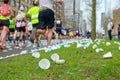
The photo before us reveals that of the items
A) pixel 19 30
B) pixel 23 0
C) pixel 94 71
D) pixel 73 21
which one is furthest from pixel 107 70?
pixel 73 21

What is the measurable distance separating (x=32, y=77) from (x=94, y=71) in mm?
928

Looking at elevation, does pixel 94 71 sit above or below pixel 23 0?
above

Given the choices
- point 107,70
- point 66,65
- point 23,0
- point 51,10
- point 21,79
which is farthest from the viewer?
point 23,0

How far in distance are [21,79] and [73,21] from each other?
116120 mm

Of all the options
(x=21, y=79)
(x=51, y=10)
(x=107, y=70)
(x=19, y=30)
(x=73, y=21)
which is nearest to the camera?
(x=21, y=79)

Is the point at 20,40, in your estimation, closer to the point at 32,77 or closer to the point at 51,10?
the point at 51,10

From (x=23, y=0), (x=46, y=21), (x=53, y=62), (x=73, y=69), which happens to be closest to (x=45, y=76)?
(x=73, y=69)

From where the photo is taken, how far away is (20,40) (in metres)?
17.8

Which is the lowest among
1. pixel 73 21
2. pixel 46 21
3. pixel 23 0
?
pixel 73 21

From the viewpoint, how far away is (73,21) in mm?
120625

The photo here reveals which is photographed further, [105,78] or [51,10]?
[51,10]

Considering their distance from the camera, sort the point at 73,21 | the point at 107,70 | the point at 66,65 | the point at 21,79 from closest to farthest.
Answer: the point at 21,79
the point at 107,70
the point at 66,65
the point at 73,21

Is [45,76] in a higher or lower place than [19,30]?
higher

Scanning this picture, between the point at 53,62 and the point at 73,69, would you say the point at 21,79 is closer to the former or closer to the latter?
the point at 73,69
